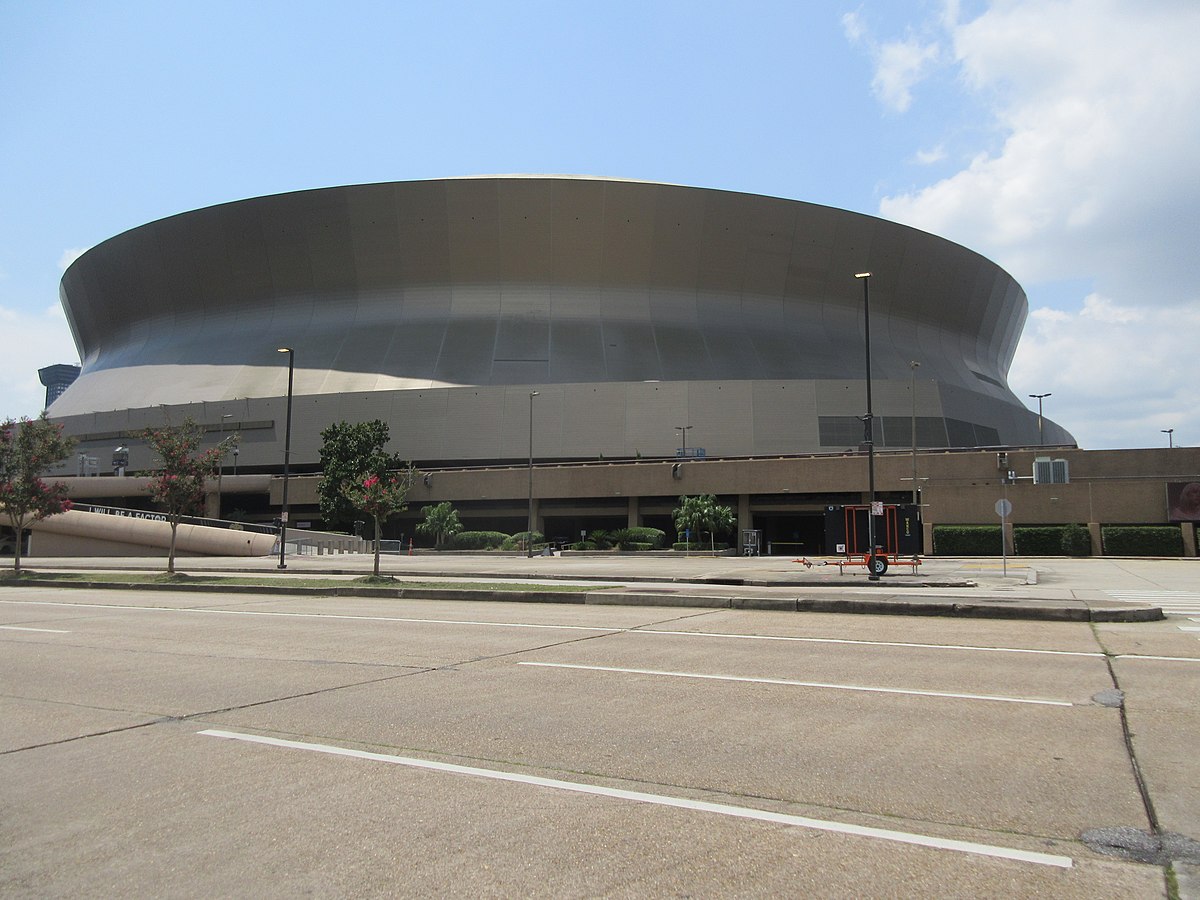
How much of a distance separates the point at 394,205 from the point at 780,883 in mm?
69792

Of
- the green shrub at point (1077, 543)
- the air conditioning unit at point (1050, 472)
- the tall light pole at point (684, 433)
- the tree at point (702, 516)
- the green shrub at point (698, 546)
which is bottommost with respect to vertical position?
the green shrub at point (698, 546)

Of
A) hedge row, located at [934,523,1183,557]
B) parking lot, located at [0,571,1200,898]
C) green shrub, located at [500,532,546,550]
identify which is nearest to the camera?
parking lot, located at [0,571,1200,898]

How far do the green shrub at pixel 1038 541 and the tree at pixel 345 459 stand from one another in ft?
122

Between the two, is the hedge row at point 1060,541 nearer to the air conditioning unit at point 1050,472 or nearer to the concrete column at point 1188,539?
the concrete column at point 1188,539

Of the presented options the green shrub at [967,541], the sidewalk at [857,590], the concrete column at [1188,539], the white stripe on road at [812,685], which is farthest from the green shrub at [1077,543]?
the white stripe on road at [812,685]

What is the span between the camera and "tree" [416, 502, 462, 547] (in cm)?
5588

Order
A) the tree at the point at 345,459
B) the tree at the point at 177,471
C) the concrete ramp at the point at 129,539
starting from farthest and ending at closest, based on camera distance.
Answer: the tree at the point at 345,459, the concrete ramp at the point at 129,539, the tree at the point at 177,471

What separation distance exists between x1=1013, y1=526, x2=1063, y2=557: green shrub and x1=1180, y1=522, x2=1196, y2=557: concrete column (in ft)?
16.9

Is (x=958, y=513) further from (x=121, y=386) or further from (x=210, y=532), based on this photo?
(x=121, y=386)

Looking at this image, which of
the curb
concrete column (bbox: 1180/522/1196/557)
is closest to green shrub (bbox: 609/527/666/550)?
concrete column (bbox: 1180/522/1196/557)

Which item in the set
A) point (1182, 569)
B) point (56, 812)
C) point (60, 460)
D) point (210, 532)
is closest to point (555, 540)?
point (210, 532)

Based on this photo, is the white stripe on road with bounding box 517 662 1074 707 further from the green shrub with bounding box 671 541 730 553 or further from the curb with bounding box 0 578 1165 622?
the green shrub with bounding box 671 541 730 553

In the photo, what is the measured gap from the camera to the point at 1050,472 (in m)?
42.7

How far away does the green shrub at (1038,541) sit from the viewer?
41938 mm
